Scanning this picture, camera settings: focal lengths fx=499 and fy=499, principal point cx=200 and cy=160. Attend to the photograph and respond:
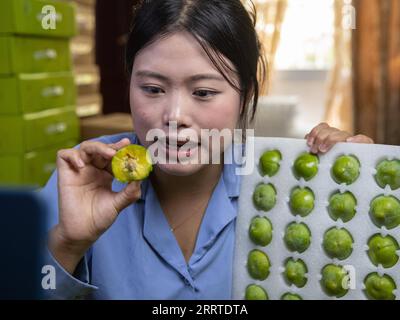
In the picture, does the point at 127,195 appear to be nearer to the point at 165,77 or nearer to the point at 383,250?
the point at 165,77

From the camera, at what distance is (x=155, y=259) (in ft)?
2.06

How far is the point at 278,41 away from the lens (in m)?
1.86

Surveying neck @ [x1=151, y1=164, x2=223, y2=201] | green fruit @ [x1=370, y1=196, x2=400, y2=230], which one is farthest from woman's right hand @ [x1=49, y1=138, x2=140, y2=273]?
green fruit @ [x1=370, y1=196, x2=400, y2=230]

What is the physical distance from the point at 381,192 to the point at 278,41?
145cm

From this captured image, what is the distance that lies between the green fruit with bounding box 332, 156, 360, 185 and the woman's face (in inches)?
5.8

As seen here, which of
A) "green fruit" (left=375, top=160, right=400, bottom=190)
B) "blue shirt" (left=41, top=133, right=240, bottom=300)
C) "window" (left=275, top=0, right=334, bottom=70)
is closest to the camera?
"green fruit" (left=375, top=160, right=400, bottom=190)

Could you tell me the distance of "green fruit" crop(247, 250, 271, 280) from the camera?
55 cm

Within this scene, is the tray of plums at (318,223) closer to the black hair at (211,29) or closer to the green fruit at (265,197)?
the green fruit at (265,197)

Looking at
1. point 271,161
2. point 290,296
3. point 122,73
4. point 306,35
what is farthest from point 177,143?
point 122,73

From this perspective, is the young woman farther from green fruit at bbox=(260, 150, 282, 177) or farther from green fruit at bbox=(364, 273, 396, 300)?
green fruit at bbox=(364, 273, 396, 300)

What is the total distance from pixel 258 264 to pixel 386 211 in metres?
0.15
